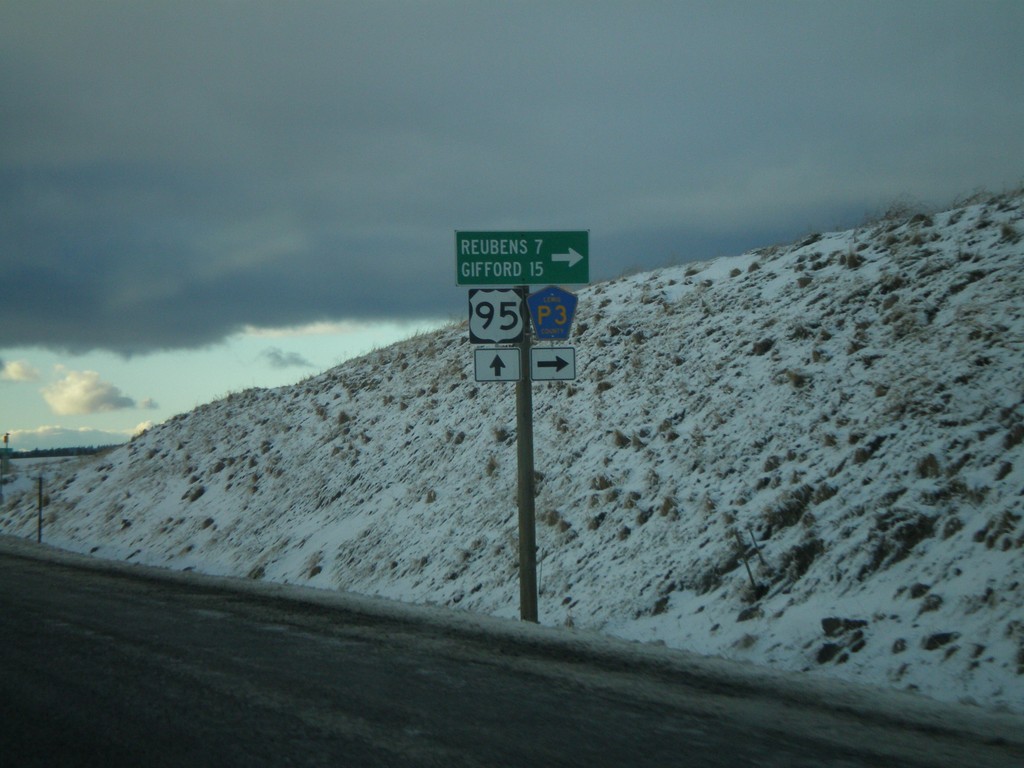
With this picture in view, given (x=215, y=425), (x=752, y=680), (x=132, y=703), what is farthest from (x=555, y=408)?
(x=215, y=425)

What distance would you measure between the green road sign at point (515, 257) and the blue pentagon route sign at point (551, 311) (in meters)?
0.21

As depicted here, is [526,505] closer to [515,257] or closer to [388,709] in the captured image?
[515,257]

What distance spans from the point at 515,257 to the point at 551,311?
914 millimetres

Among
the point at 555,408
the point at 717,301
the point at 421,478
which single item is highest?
the point at 717,301

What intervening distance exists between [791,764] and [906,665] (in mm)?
3054

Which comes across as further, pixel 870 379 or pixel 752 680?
pixel 870 379

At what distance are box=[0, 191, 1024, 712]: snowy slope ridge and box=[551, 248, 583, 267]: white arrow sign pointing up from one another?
3.86 metres

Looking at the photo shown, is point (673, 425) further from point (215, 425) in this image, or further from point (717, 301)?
point (215, 425)

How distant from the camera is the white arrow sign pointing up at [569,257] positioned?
12531 mm

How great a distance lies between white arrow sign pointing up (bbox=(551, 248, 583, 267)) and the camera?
41.1 feet

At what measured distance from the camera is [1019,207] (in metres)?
15.6

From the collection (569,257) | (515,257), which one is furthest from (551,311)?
(515,257)

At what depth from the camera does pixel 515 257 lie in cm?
1247

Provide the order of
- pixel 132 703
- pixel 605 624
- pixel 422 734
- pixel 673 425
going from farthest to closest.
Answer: pixel 673 425
pixel 605 624
pixel 132 703
pixel 422 734
